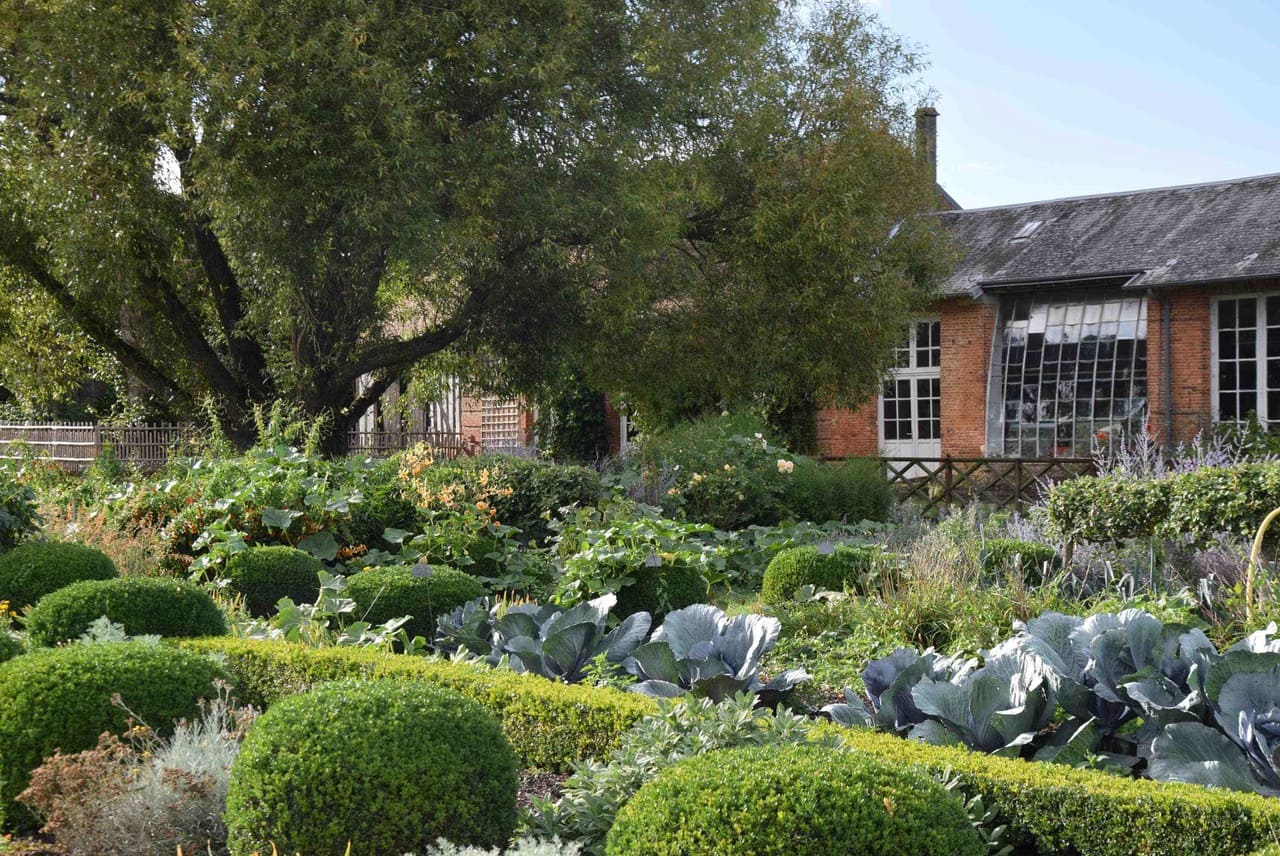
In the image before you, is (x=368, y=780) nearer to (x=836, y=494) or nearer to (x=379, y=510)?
(x=379, y=510)

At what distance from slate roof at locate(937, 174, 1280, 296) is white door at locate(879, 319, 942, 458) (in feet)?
4.17

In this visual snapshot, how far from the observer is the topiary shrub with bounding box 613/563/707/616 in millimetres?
7445

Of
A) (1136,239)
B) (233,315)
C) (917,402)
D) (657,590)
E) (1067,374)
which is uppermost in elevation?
(1136,239)

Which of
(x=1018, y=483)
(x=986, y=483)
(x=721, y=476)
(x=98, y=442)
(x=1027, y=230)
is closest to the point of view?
(x=721, y=476)

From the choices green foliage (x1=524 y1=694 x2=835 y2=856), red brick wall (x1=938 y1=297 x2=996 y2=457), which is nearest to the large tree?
red brick wall (x1=938 y1=297 x2=996 y2=457)

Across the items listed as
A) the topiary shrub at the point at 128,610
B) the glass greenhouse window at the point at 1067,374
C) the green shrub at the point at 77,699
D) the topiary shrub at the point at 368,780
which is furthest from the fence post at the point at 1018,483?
the topiary shrub at the point at 368,780

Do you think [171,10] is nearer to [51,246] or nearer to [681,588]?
[51,246]

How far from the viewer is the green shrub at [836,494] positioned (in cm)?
1188

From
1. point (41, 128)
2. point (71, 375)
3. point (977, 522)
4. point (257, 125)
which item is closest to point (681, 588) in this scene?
point (977, 522)

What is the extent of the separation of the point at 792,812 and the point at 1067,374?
55.8 feet

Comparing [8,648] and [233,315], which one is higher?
[233,315]

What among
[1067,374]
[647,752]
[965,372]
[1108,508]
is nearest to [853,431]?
[965,372]

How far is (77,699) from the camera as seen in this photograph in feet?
13.4

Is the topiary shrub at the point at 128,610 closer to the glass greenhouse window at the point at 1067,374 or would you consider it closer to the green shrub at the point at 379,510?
the green shrub at the point at 379,510
